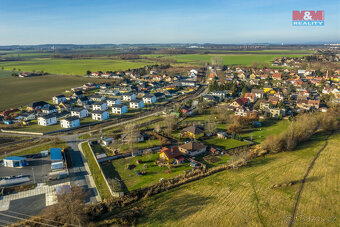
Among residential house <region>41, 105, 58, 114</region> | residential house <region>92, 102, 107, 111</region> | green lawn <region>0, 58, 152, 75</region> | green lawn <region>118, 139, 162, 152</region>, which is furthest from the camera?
green lawn <region>0, 58, 152, 75</region>

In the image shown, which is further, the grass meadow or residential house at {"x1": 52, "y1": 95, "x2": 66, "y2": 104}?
residential house at {"x1": 52, "y1": 95, "x2": 66, "y2": 104}

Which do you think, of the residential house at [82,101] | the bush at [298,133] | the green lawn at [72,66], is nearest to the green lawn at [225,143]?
the bush at [298,133]

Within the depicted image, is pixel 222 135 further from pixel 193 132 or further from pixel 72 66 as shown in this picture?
pixel 72 66

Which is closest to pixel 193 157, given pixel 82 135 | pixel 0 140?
pixel 82 135

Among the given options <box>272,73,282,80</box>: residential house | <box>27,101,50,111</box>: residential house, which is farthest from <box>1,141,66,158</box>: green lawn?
<box>272,73,282,80</box>: residential house

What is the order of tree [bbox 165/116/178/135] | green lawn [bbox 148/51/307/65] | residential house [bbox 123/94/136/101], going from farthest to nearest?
green lawn [bbox 148/51/307/65] → residential house [bbox 123/94/136/101] → tree [bbox 165/116/178/135]

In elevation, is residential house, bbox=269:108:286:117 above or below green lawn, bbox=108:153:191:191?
above

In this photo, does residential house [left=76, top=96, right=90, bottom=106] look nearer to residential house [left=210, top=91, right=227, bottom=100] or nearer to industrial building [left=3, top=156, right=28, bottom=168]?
industrial building [left=3, top=156, right=28, bottom=168]
